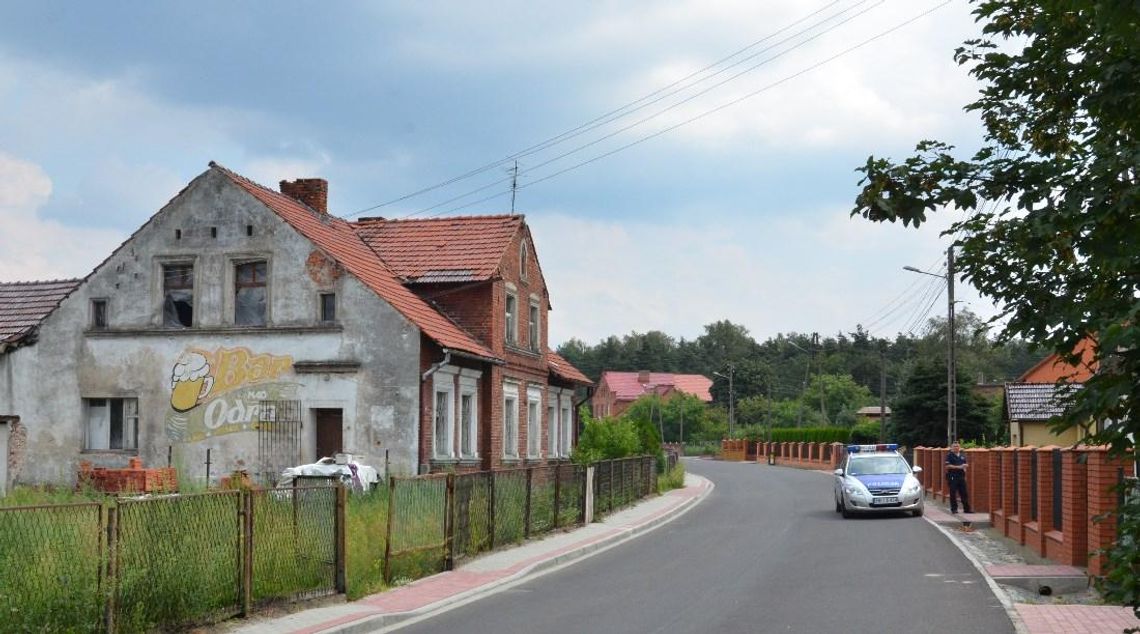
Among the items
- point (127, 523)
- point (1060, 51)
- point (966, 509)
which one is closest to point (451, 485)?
point (127, 523)

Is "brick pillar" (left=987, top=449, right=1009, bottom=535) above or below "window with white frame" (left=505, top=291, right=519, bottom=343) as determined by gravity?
below

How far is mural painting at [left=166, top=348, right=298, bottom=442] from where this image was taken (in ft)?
93.1

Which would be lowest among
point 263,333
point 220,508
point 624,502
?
point 624,502

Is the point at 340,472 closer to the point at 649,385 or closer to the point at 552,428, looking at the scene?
the point at 552,428

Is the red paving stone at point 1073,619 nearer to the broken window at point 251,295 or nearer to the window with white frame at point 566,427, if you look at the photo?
the broken window at point 251,295

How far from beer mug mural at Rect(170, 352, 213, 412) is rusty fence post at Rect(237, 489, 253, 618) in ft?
56.2

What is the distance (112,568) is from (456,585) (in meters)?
6.15

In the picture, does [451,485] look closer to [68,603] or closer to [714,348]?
[68,603]

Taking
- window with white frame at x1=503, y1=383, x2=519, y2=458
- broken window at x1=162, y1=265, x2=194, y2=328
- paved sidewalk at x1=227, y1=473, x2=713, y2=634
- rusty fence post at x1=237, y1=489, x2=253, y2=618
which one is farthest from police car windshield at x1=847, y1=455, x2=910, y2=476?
rusty fence post at x1=237, y1=489, x2=253, y2=618

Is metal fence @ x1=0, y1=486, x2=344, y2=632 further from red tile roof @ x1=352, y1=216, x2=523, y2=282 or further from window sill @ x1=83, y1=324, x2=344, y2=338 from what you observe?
red tile roof @ x1=352, y1=216, x2=523, y2=282

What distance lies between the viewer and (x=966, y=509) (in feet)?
96.0

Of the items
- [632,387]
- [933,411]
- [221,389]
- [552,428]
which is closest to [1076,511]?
[221,389]

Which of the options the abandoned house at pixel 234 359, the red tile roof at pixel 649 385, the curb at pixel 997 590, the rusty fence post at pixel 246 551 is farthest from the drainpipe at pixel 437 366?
the red tile roof at pixel 649 385

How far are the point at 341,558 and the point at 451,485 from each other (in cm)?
348
